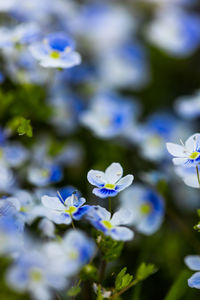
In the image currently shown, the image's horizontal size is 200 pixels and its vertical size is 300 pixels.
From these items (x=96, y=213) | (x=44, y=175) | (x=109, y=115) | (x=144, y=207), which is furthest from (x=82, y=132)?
(x=96, y=213)

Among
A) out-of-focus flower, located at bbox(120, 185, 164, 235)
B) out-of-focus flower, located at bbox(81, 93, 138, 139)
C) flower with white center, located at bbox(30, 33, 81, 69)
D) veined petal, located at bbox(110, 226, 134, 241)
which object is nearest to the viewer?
veined petal, located at bbox(110, 226, 134, 241)

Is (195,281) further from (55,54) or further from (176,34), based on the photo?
(176,34)

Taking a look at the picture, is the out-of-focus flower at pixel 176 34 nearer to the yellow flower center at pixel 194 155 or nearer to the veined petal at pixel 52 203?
the yellow flower center at pixel 194 155

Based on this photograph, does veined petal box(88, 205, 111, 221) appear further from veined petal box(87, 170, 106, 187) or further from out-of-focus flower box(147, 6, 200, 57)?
out-of-focus flower box(147, 6, 200, 57)

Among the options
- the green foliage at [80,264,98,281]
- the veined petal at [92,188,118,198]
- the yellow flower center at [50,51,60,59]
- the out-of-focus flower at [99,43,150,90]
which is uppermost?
the yellow flower center at [50,51,60,59]

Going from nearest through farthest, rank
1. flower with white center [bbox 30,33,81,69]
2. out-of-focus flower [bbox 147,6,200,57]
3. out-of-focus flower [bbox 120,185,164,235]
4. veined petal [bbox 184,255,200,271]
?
veined petal [bbox 184,255,200,271], flower with white center [bbox 30,33,81,69], out-of-focus flower [bbox 120,185,164,235], out-of-focus flower [bbox 147,6,200,57]

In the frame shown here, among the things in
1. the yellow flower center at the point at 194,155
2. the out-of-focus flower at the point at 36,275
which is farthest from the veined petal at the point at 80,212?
the yellow flower center at the point at 194,155

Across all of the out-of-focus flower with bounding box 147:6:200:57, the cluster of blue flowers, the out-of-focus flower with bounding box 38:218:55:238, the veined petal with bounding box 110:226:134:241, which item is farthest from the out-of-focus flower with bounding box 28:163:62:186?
the out-of-focus flower with bounding box 147:6:200:57

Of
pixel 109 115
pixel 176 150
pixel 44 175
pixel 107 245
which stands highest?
pixel 176 150
